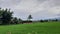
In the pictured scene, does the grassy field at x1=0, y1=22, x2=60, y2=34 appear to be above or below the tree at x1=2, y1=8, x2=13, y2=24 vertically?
below

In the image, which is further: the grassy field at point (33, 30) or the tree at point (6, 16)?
the tree at point (6, 16)

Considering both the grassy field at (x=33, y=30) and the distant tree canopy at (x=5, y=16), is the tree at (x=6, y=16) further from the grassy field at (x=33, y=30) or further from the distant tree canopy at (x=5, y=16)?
the grassy field at (x=33, y=30)

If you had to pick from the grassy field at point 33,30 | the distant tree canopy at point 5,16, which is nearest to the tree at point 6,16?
the distant tree canopy at point 5,16

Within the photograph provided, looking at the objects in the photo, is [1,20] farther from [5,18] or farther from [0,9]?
[0,9]

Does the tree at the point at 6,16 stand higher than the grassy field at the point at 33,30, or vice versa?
the tree at the point at 6,16

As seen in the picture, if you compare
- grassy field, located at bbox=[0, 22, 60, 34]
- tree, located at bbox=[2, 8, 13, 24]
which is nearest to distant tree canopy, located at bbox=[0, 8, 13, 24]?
tree, located at bbox=[2, 8, 13, 24]

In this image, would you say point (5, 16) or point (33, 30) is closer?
point (33, 30)

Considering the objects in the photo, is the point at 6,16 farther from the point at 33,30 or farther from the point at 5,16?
the point at 33,30

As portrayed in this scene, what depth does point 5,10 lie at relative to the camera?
6700cm

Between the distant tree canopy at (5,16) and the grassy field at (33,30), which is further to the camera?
the distant tree canopy at (5,16)

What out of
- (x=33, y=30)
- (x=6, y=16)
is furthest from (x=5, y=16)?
(x=33, y=30)

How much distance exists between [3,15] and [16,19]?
5865 millimetres

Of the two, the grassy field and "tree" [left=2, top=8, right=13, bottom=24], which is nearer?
the grassy field

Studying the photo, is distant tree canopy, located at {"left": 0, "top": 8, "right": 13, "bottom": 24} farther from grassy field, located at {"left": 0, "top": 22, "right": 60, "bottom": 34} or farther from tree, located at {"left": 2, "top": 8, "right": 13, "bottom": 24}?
grassy field, located at {"left": 0, "top": 22, "right": 60, "bottom": 34}
